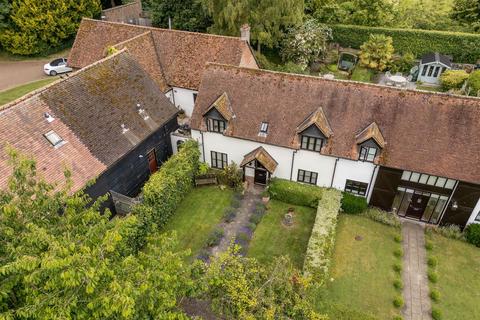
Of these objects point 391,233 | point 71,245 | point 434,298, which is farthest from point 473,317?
point 71,245

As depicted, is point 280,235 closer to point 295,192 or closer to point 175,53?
point 295,192

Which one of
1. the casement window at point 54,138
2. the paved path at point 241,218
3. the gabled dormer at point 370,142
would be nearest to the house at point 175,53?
the paved path at point 241,218

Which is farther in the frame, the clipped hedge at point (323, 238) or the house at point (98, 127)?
the house at point (98, 127)

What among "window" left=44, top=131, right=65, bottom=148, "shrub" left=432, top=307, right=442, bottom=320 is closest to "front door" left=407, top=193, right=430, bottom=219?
"shrub" left=432, top=307, right=442, bottom=320

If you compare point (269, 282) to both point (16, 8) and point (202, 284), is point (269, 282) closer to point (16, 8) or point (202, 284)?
point (202, 284)

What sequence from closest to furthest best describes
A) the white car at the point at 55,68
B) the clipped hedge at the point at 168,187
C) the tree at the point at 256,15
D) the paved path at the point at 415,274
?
1. the paved path at the point at 415,274
2. the clipped hedge at the point at 168,187
3. the tree at the point at 256,15
4. the white car at the point at 55,68

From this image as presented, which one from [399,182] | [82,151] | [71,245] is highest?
[71,245]

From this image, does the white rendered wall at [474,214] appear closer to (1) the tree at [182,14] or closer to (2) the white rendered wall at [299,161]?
(2) the white rendered wall at [299,161]

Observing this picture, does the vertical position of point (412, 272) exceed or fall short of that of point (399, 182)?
it falls short
